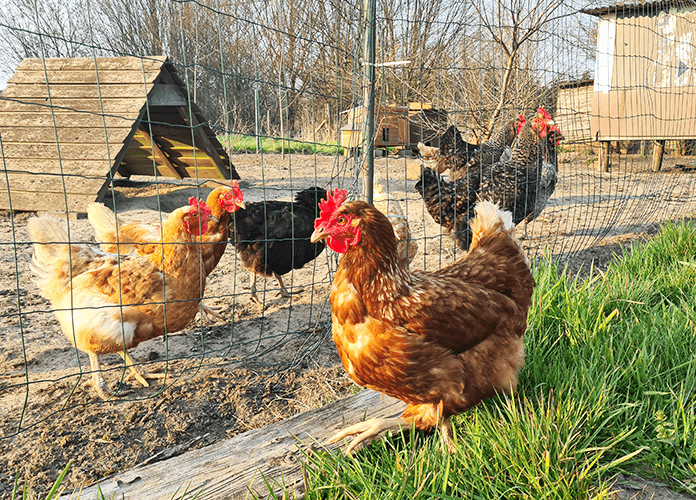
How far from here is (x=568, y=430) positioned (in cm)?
172

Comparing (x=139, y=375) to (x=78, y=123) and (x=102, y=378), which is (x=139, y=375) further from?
(x=78, y=123)

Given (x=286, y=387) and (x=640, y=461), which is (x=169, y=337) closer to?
(x=286, y=387)

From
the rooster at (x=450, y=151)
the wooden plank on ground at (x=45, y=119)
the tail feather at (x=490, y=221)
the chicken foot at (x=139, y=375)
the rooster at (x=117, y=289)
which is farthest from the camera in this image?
the rooster at (x=450, y=151)

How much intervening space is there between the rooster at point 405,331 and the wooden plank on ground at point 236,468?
20 cm

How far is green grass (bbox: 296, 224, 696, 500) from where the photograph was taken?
62.4 inches

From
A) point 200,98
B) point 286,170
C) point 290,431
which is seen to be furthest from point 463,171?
point 200,98

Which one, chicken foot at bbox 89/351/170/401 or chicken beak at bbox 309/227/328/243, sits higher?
chicken beak at bbox 309/227/328/243

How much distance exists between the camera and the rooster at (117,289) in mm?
2664

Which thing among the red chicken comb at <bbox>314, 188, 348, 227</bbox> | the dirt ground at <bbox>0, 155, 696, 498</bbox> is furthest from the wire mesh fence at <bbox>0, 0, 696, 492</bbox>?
the red chicken comb at <bbox>314, 188, 348, 227</bbox>

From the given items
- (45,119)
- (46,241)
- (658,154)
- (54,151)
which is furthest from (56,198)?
(658,154)

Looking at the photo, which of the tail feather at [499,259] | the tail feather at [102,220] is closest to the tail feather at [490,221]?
the tail feather at [499,259]

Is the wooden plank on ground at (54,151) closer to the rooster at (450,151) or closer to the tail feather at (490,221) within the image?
the rooster at (450,151)

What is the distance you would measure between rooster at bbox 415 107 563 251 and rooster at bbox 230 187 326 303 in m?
1.35

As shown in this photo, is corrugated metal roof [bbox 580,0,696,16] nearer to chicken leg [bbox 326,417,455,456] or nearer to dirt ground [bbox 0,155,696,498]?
dirt ground [bbox 0,155,696,498]
